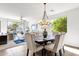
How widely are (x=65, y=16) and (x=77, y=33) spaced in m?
1.17

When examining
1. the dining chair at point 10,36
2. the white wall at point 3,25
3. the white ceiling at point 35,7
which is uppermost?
the white ceiling at point 35,7

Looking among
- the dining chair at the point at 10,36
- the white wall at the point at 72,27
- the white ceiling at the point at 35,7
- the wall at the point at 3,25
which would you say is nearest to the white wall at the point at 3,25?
the wall at the point at 3,25

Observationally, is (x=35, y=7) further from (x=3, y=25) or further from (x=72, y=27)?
(x=3, y=25)

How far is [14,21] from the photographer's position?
22.9 ft

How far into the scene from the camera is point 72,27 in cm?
436

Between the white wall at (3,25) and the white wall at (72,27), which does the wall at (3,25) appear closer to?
the white wall at (3,25)

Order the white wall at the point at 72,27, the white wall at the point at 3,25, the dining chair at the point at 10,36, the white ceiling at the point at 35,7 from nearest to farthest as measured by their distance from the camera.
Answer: the white ceiling at the point at 35,7 < the white wall at the point at 72,27 < the dining chair at the point at 10,36 < the white wall at the point at 3,25

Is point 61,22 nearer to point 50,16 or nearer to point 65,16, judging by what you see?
point 65,16

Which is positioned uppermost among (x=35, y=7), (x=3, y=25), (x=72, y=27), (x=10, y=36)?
(x=35, y=7)

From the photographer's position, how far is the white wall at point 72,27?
4.10 meters

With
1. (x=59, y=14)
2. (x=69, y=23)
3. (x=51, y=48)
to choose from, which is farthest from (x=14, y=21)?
(x=51, y=48)

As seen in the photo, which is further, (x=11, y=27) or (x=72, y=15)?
(x=11, y=27)

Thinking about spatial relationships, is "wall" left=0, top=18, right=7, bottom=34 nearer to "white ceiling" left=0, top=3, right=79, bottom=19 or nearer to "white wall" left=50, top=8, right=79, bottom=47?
"white ceiling" left=0, top=3, right=79, bottom=19

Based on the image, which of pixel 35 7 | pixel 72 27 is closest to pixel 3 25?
pixel 35 7
